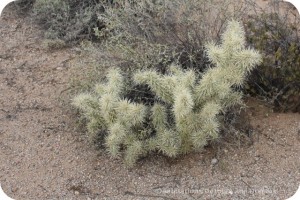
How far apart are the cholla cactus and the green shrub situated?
0.48m

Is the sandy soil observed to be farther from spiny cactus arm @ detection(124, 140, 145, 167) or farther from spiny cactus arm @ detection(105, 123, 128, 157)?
spiny cactus arm @ detection(105, 123, 128, 157)

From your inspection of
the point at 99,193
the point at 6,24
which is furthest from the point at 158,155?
the point at 6,24

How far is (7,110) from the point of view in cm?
444

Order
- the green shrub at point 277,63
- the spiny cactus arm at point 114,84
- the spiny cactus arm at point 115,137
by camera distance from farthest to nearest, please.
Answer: the green shrub at point 277,63
the spiny cactus arm at point 114,84
the spiny cactus arm at point 115,137

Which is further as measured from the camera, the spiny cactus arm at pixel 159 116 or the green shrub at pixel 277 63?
the green shrub at pixel 277 63

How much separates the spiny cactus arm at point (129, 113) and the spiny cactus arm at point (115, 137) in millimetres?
54

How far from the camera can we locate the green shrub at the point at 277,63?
411cm

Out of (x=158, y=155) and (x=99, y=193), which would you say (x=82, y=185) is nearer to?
(x=99, y=193)

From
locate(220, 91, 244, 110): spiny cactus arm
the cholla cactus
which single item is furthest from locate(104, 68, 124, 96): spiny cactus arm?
locate(220, 91, 244, 110): spiny cactus arm

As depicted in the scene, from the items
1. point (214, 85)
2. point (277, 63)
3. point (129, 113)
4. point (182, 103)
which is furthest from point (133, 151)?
point (277, 63)

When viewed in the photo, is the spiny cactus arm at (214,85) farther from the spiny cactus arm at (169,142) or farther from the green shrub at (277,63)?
the green shrub at (277,63)

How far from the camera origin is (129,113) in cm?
361

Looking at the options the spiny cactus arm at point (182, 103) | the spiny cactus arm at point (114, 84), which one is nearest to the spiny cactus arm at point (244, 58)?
the spiny cactus arm at point (182, 103)

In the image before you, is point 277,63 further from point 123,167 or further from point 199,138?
point 123,167
